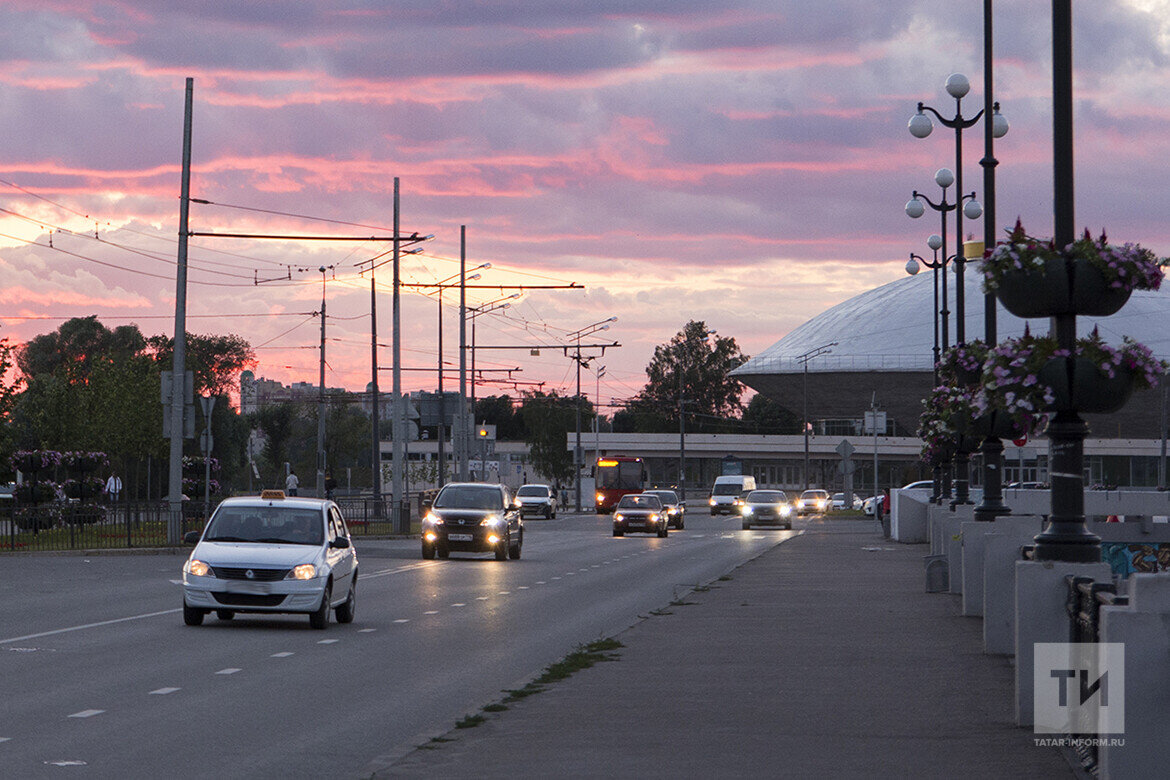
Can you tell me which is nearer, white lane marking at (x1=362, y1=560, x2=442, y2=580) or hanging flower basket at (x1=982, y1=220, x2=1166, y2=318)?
hanging flower basket at (x1=982, y1=220, x2=1166, y2=318)

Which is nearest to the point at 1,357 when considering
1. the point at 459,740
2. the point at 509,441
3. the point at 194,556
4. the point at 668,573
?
the point at 668,573

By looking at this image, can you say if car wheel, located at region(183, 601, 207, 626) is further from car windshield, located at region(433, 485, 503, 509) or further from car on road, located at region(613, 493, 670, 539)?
car on road, located at region(613, 493, 670, 539)

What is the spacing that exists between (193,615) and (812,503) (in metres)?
80.8

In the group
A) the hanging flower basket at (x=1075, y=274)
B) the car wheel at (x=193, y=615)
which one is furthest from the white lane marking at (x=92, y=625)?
the hanging flower basket at (x=1075, y=274)

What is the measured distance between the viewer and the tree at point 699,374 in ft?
613

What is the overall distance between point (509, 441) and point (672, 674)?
17219cm

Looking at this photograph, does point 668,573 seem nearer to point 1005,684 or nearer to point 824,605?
point 824,605

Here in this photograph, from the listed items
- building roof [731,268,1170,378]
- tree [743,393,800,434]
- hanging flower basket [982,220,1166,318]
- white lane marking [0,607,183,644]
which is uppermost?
building roof [731,268,1170,378]

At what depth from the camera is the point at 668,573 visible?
33500mm

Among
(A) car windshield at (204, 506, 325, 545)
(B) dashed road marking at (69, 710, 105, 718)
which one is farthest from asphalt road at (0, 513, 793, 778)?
(A) car windshield at (204, 506, 325, 545)

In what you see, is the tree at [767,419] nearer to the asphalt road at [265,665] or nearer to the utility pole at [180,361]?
the utility pole at [180,361]

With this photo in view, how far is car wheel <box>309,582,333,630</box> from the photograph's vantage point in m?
19.3

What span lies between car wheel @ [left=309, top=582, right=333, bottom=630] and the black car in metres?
17.2

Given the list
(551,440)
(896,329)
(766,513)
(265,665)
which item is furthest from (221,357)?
(265,665)
